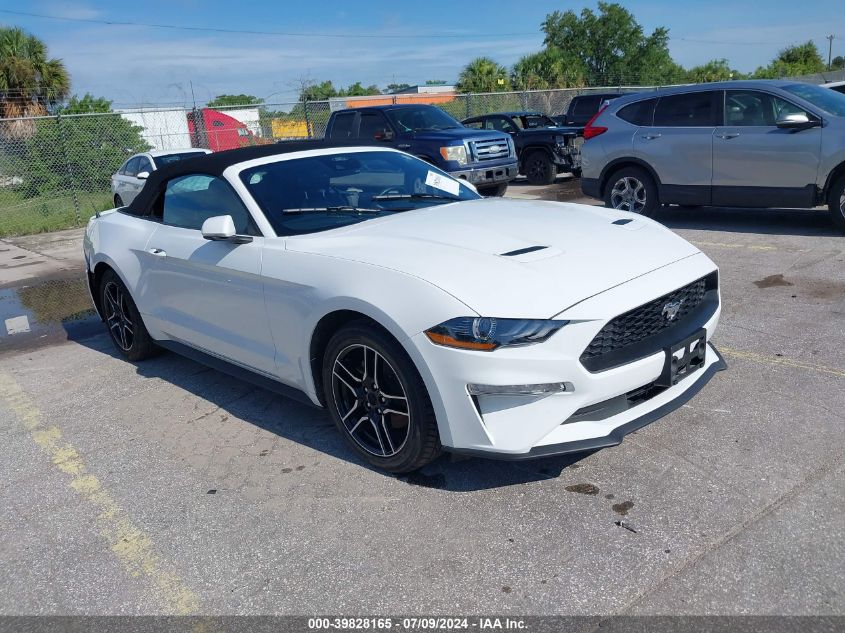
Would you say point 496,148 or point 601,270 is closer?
point 601,270

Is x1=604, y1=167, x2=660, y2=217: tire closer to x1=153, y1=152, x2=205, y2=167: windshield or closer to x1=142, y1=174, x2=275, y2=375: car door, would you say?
x1=142, y1=174, x2=275, y2=375: car door

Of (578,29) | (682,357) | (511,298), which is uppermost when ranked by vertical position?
(578,29)

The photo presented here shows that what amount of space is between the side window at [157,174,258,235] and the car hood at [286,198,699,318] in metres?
0.51

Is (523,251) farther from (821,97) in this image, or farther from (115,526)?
A: (821,97)

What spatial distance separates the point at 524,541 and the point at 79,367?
4.31 meters

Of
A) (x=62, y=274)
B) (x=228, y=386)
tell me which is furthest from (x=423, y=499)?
(x=62, y=274)

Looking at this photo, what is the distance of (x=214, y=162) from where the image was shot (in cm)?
459

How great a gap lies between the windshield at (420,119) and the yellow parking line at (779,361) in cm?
925

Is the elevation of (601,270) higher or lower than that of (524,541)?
higher

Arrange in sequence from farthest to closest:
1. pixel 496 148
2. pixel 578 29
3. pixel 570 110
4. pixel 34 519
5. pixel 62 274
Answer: pixel 578 29 → pixel 570 110 → pixel 496 148 → pixel 62 274 → pixel 34 519

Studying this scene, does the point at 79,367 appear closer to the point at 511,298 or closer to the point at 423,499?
the point at 423,499

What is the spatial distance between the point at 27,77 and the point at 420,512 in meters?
28.1

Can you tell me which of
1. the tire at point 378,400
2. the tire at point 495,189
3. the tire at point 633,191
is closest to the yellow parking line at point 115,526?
the tire at point 378,400

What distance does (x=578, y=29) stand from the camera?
211 ft
